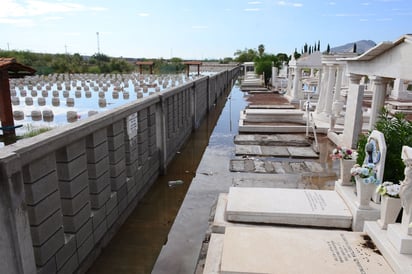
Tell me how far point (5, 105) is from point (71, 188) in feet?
37.7

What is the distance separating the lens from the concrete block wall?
9.76 ft

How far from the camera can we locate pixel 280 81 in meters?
34.4

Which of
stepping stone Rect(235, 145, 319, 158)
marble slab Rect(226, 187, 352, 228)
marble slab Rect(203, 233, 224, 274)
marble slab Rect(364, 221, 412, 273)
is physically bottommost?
stepping stone Rect(235, 145, 319, 158)

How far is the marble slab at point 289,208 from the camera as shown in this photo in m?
5.39

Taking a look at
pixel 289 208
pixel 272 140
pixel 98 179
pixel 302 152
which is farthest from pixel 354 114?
pixel 98 179

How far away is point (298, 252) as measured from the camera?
14.0ft

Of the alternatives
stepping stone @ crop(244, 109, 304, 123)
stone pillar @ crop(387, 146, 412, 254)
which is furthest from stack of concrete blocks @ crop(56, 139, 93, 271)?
stepping stone @ crop(244, 109, 304, 123)

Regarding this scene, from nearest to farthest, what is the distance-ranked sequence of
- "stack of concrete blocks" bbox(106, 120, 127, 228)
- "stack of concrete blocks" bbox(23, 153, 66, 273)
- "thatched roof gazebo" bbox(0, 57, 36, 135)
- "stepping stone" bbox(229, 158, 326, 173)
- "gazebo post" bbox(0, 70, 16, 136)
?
1. "stack of concrete blocks" bbox(23, 153, 66, 273)
2. "stack of concrete blocks" bbox(106, 120, 127, 228)
3. "stepping stone" bbox(229, 158, 326, 173)
4. "thatched roof gazebo" bbox(0, 57, 36, 135)
5. "gazebo post" bbox(0, 70, 16, 136)

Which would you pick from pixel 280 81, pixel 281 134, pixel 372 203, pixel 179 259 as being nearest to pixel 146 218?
pixel 179 259

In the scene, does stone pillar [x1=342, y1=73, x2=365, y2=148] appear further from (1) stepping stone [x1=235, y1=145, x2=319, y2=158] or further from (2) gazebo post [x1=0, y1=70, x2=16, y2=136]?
(2) gazebo post [x1=0, y1=70, x2=16, y2=136]

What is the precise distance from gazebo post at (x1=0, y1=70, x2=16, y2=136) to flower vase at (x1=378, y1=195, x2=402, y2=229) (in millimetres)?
13505

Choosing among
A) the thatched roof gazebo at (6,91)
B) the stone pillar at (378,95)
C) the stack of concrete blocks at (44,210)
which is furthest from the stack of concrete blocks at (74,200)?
the thatched roof gazebo at (6,91)

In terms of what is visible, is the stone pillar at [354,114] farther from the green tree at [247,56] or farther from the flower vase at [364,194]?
the green tree at [247,56]

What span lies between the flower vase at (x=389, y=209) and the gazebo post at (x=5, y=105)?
1350cm
